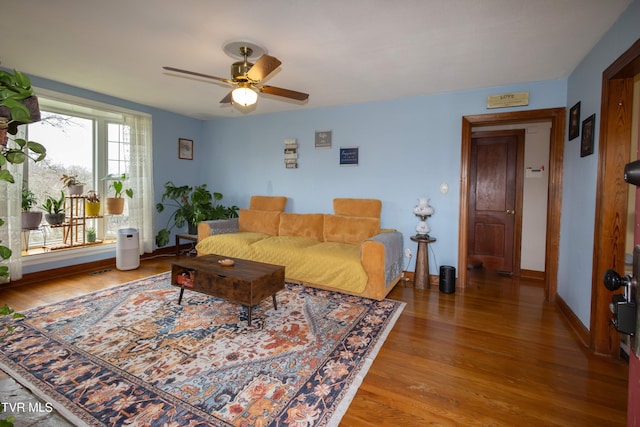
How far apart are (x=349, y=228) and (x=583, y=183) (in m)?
2.35

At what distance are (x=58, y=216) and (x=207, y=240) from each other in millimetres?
1819

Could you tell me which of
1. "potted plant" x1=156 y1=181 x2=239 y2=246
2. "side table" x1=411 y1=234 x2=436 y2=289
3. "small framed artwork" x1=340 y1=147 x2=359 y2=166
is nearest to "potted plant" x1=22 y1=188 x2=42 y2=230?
"potted plant" x1=156 y1=181 x2=239 y2=246

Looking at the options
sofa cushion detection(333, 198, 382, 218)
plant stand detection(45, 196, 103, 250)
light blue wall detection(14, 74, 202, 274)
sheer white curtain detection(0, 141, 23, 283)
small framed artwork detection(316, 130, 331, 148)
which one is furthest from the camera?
small framed artwork detection(316, 130, 331, 148)

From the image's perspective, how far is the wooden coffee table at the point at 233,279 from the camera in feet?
8.42

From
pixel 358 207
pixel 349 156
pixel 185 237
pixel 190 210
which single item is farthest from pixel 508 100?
pixel 185 237

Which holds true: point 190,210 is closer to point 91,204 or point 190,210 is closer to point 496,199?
point 91,204

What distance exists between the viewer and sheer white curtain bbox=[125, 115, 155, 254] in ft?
15.3

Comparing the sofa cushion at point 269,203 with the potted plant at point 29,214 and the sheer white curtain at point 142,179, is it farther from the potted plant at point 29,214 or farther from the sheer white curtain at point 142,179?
the potted plant at point 29,214

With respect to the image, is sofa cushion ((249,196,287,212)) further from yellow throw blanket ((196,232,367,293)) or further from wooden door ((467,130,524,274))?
wooden door ((467,130,524,274))

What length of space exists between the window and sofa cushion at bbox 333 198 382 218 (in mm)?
3009

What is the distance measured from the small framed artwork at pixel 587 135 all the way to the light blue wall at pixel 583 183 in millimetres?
50

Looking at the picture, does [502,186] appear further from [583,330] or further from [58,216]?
[58,216]

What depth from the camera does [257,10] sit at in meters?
2.10

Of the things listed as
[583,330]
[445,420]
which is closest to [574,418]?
[445,420]
